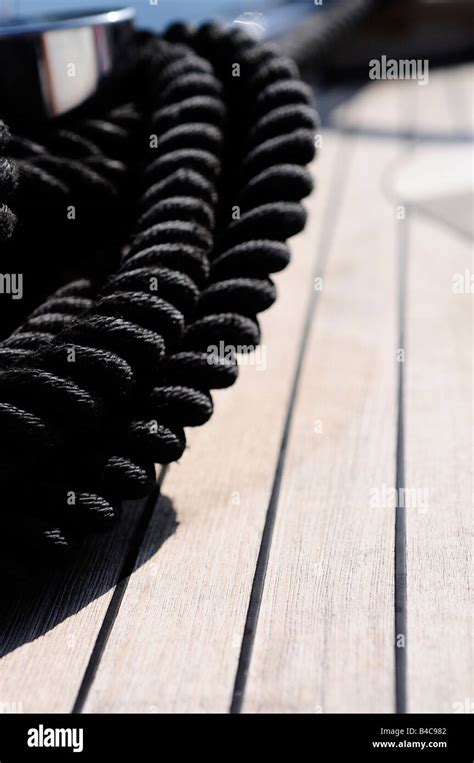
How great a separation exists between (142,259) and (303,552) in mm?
328

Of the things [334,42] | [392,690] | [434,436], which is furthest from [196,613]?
[334,42]

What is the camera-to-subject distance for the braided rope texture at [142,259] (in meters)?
0.83

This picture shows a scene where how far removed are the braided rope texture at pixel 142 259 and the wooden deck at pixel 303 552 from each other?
85 millimetres

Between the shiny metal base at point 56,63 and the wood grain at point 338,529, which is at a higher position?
the shiny metal base at point 56,63

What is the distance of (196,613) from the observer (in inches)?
32.2

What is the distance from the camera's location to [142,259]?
0.95 m

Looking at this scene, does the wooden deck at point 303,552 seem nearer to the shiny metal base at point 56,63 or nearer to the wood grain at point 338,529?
the wood grain at point 338,529

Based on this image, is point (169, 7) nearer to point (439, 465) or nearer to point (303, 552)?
point (439, 465)

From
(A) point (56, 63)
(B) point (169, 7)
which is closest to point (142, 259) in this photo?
(A) point (56, 63)

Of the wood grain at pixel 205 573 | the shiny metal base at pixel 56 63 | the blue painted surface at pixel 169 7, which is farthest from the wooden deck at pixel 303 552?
the blue painted surface at pixel 169 7

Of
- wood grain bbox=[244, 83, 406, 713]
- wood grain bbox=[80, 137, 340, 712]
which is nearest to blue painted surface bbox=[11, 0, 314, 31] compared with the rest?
wood grain bbox=[244, 83, 406, 713]

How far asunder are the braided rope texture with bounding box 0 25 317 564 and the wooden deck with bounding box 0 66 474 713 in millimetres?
85

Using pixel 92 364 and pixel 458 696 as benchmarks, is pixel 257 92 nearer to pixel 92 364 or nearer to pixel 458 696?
pixel 92 364
